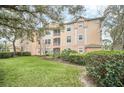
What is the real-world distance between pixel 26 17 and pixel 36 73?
115 centimetres

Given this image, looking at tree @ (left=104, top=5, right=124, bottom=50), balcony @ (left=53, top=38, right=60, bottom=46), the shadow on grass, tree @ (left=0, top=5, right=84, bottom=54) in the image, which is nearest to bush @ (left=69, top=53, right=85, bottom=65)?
balcony @ (left=53, top=38, right=60, bottom=46)

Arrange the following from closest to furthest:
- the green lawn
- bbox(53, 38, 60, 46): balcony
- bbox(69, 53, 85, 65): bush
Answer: the green lawn → bbox(69, 53, 85, 65): bush → bbox(53, 38, 60, 46): balcony

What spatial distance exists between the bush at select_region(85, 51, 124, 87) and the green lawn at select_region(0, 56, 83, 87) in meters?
0.31

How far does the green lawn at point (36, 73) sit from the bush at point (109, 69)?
31cm

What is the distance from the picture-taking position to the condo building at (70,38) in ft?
11.4

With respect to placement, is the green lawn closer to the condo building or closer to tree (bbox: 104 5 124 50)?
the condo building

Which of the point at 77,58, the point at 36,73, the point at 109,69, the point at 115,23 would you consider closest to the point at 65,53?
the point at 77,58

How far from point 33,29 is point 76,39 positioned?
87 centimetres

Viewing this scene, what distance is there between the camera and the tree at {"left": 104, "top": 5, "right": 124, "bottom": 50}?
347cm

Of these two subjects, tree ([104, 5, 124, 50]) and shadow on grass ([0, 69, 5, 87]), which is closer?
shadow on grass ([0, 69, 5, 87])

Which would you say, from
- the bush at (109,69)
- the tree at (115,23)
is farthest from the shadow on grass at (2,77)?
the tree at (115,23)

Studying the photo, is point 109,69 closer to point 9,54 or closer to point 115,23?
point 115,23

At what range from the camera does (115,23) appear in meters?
3.67
